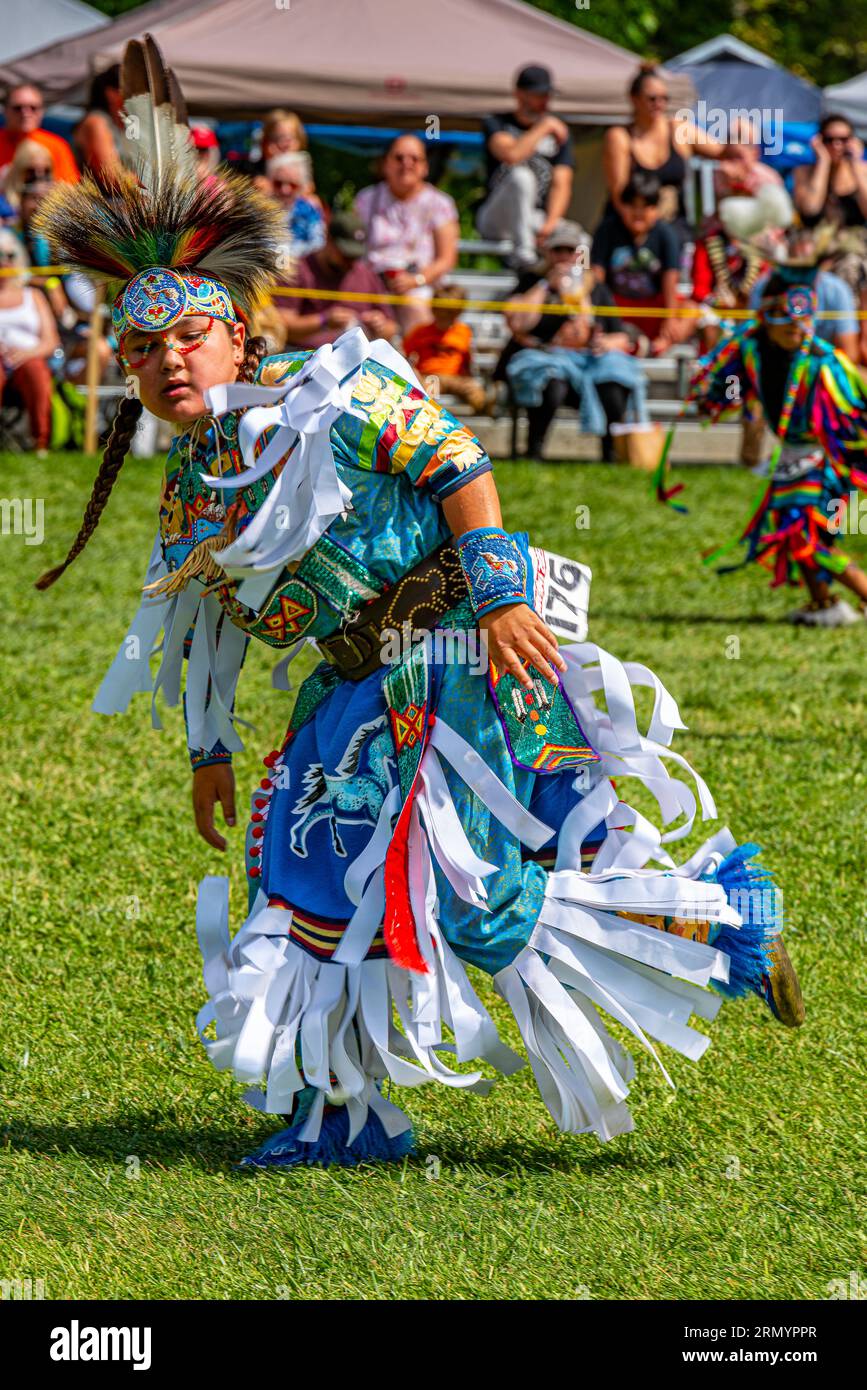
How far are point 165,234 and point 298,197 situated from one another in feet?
27.9

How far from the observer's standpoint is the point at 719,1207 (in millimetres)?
3391

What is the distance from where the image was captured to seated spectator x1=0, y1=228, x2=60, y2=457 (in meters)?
11.1

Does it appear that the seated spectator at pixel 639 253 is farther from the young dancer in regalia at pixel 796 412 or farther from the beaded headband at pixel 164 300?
the beaded headband at pixel 164 300

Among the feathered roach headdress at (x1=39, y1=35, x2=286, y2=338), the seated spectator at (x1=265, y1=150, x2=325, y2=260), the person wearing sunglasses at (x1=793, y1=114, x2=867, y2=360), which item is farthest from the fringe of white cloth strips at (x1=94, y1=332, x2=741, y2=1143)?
the person wearing sunglasses at (x1=793, y1=114, x2=867, y2=360)

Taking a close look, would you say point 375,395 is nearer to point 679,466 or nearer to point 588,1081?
point 588,1081

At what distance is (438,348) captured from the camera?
38.7 feet

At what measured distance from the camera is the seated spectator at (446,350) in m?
11.7

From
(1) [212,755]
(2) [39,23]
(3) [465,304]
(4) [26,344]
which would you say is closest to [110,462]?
(1) [212,755]

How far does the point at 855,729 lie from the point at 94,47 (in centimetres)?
1013

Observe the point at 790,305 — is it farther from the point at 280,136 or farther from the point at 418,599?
the point at 418,599

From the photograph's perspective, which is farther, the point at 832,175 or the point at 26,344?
the point at 832,175

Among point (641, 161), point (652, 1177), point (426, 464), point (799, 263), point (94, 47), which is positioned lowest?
point (652, 1177)

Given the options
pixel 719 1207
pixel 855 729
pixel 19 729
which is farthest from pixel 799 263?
pixel 719 1207

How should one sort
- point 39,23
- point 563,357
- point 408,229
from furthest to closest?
1. point 39,23
2. point 408,229
3. point 563,357
